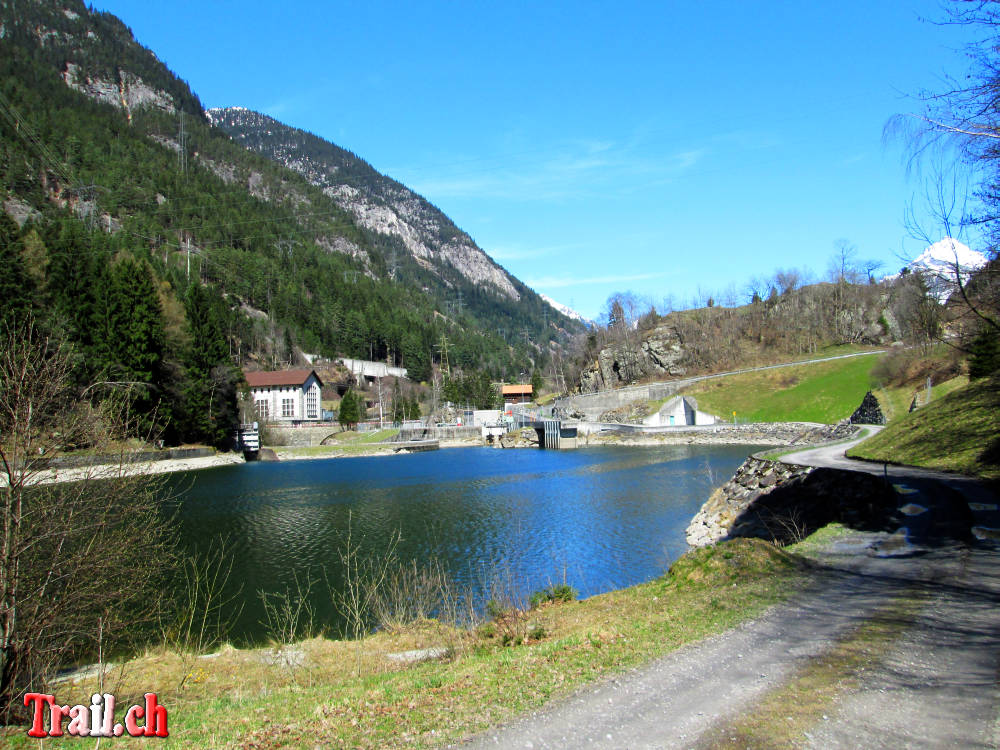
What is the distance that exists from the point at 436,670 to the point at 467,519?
24.0 m

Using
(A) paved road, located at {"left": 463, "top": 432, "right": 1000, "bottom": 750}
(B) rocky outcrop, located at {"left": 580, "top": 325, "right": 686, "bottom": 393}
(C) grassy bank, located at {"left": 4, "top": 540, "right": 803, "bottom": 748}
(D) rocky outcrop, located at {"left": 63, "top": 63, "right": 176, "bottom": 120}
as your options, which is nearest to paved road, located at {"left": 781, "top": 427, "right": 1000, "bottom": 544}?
(A) paved road, located at {"left": 463, "top": 432, "right": 1000, "bottom": 750}

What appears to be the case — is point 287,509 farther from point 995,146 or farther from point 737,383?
point 737,383

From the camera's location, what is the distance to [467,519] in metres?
31.9

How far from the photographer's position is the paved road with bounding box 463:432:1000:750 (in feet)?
17.5

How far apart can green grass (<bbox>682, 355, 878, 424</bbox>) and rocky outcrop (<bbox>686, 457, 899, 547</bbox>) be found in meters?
45.2

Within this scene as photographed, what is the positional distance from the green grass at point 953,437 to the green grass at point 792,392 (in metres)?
43.5

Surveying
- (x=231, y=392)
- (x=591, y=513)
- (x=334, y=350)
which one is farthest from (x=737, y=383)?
(x=334, y=350)

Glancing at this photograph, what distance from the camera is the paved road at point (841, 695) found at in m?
5.33

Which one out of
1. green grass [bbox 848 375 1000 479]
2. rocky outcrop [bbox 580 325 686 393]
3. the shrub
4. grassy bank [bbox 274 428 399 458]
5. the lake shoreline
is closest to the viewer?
the shrub

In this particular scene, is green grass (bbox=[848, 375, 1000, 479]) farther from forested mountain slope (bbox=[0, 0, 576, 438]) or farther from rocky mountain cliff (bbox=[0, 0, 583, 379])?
rocky mountain cliff (bbox=[0, 0, 583, 379])

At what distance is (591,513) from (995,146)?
25.9 m

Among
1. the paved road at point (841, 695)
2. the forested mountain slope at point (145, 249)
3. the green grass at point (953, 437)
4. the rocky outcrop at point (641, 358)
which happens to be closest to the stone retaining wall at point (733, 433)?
the rocky outcrop at point (641, 358)

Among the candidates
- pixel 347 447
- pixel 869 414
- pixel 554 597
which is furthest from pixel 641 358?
pixel 554 597

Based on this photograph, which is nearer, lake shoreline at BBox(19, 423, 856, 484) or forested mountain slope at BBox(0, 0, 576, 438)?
forested mountain slope at BBox(0, 0, 576, 438)
